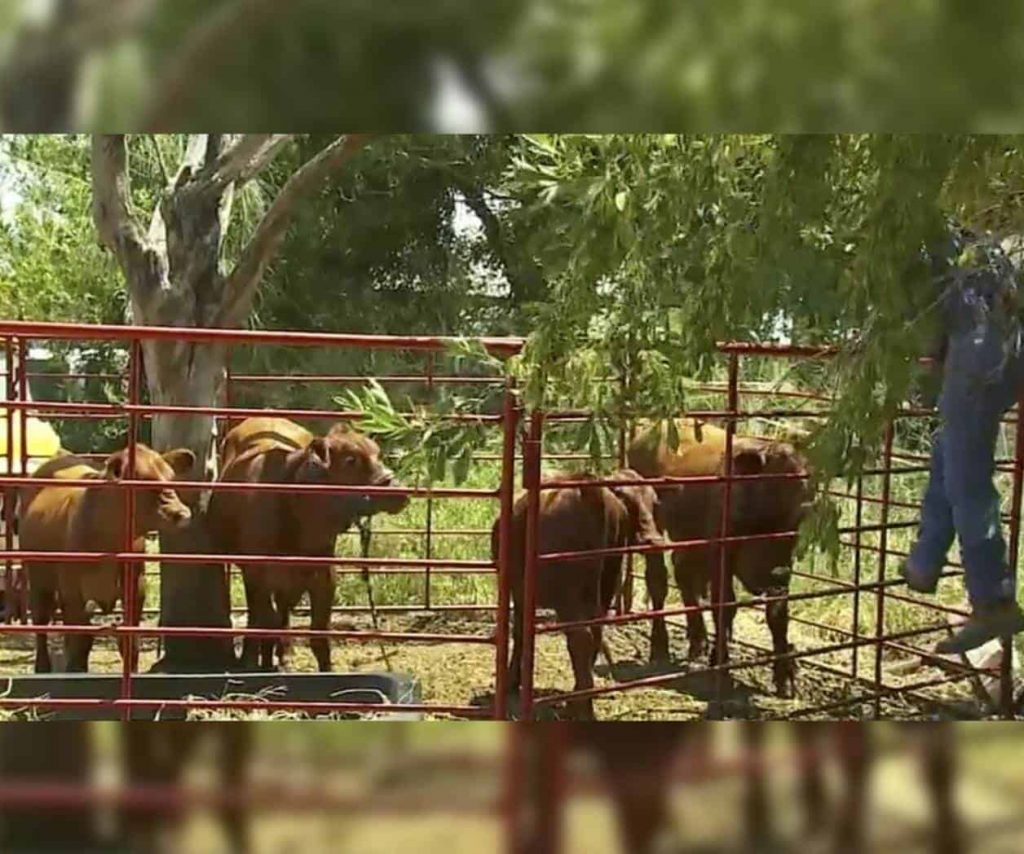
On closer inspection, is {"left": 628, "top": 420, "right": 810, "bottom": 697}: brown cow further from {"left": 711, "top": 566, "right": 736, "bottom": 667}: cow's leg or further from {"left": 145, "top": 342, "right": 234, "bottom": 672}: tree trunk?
{"left": 145, "top": 342, "right": 234, "bottom": 672}: tree trunk

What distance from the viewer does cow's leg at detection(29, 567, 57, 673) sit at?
217 inches

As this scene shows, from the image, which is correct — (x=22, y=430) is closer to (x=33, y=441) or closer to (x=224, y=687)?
(x=33, y=441)

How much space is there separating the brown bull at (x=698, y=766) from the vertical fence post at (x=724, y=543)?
3258mm

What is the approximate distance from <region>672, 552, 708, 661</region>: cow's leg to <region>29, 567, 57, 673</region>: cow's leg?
295cm

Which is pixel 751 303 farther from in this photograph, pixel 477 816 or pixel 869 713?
pixel 869 713

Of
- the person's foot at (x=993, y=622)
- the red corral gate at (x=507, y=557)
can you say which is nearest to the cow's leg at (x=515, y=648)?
→ the red corral gate at (x=507, y=557)

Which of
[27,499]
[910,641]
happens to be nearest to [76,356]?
[27,499]

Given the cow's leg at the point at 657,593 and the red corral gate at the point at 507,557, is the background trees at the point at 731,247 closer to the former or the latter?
the red corral gate at the point at 507,557

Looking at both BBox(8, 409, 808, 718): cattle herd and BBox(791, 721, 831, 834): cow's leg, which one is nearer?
BBox(791, 721, 831, 834): cow's leg

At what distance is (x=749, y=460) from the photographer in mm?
5172

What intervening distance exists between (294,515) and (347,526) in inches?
9.8

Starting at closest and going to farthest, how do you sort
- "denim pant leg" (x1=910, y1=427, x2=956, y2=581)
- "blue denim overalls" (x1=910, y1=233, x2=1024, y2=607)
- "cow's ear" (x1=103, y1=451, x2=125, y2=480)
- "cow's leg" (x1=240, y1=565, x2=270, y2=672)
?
"blue denim overalls" (x1=910, y1=233, x2=1024, y2=607) → "denim pant leg" (x1=910, y1=427, x2=956, y2=581) → "cow's ear" (x1=103, y1=451, x2=125, y2=480) → "cow's leg" (x1=240, y1=565, x2=270, y2=672)

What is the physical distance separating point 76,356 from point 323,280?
234cm

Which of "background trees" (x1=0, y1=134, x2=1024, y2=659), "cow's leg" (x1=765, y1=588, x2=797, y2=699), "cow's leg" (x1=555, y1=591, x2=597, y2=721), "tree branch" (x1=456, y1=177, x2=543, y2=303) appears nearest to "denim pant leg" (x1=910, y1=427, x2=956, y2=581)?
"background trees" (x1=0, y1=134, x2=1024, y2=659)
